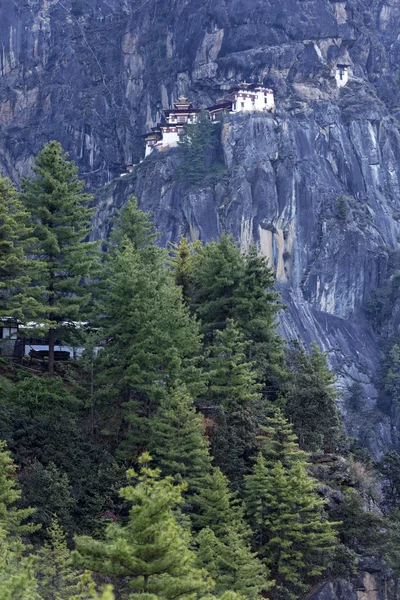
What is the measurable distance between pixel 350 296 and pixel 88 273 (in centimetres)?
6324

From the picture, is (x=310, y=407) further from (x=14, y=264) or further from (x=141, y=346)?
(x=14, y=264)

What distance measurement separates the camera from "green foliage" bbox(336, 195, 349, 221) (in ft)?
288

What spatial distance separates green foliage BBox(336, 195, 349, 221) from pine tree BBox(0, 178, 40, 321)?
63.3 m

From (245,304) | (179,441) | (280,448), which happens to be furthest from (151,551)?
(245,304)

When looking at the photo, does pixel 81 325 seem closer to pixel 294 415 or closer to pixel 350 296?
pixel 294 415

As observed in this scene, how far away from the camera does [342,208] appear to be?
288 feet

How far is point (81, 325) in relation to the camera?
93.7 feet

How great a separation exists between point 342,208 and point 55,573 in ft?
241

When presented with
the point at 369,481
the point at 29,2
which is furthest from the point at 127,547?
the point at 29,2

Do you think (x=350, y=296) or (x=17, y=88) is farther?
(x=17, y=88)

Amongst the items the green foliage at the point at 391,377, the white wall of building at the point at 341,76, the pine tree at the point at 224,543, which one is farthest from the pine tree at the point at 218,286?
the white wall of building at the point at 341,76

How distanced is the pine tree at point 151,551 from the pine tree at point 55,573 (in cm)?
352

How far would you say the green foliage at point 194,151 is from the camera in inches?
3501

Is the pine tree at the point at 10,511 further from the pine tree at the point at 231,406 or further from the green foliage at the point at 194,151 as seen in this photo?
the green foliage at the point at 194,151
